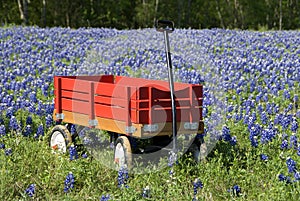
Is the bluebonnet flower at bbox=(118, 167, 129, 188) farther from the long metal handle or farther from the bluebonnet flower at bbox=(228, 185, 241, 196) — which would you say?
the bluebonnet flower at bbox=(228, 185, 241, 196)

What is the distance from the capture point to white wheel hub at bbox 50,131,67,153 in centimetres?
681

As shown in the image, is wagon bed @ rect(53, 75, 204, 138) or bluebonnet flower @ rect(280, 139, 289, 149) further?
bluebonnet flower @ rect(280, 139, 289, 149)

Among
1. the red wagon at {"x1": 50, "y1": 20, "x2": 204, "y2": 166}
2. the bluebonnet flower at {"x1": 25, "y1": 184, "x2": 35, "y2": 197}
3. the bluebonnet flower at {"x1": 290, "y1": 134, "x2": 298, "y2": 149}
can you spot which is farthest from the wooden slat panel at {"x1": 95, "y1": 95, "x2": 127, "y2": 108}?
the bluebonnet flower at {"x1": 290, "y1": 134, "x2": 298, "y2": 149}

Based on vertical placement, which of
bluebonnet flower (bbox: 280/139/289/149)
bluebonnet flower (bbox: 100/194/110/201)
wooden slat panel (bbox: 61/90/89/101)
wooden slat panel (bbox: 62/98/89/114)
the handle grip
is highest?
the handle grip

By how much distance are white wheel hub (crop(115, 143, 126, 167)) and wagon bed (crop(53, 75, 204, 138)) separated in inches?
6.4

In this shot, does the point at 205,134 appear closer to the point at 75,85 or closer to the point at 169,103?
the point at 169,103

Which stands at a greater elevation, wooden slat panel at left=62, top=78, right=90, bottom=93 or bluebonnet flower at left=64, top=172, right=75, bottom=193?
wooden slat panel at left=62, top=78, right=90, bottom=93

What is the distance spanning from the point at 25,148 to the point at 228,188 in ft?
7.15

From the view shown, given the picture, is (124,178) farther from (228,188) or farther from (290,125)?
(290,125)

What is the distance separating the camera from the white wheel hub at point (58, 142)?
22.3 ft

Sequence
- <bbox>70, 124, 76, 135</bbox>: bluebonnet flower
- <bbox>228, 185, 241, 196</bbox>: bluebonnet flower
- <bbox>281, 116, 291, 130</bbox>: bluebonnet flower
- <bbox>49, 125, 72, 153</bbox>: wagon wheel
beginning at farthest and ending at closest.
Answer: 1. <bbox>281, 116, 291, 130</bbox>: bluebonnet flower
2. <bbox>70, 124, 76, 135</bbox>: bluebonnet flower
3. <bbox>49, 125, 72, 153</bbox>: wagon wheel
4. <bbox>228, 185, 241, 196</bbox>: bluebonnet flower

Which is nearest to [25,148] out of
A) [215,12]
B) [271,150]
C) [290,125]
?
[271,150]

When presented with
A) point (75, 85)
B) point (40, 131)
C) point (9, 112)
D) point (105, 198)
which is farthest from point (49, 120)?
point (105, 198)

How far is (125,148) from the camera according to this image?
6.11m
